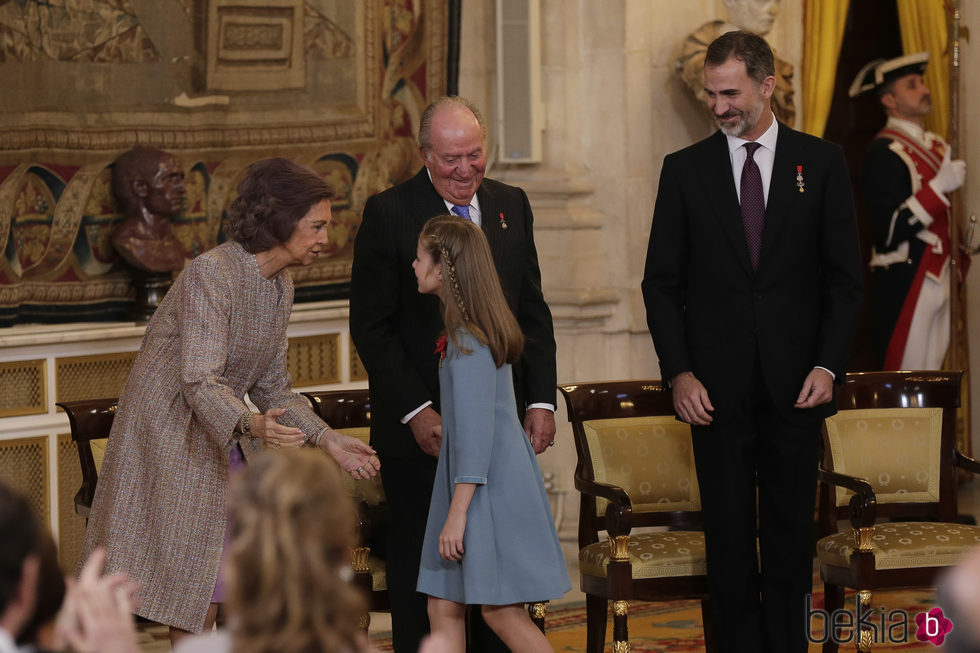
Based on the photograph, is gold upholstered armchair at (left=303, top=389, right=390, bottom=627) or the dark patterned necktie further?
gold upholstered armchair at (left=303, top=389, right=390, bottom=627)

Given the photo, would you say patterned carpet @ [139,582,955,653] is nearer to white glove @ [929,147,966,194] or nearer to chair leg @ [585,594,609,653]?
chair leg @ [585,594,609,653]

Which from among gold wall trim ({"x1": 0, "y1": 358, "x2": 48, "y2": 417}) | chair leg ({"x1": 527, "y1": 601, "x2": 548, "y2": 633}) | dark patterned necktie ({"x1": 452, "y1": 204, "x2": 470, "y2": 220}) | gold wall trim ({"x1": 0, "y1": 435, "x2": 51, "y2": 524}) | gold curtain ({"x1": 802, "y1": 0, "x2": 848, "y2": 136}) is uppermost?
gold curtain ({"x1": 802, "y1": 0, "x2": 848, "y2": 136})

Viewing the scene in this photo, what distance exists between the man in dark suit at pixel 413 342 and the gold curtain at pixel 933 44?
4.59 meters

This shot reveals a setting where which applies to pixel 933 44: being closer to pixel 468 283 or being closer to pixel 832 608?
pixel 832 608

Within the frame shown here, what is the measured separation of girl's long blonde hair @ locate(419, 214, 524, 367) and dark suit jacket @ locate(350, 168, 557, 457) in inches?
13.8

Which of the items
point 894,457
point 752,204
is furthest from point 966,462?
point 752,204

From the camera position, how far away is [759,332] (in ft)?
13.8

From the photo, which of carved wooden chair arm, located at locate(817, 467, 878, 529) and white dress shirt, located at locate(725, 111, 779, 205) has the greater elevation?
white dress shirt, located at locate(725, 111, 779, 205)

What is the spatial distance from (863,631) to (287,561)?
117 inches

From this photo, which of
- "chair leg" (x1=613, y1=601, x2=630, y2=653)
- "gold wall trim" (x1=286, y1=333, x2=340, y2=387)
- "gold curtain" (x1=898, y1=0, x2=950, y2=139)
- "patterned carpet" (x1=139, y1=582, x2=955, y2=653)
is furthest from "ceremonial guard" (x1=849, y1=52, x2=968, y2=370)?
"chair leg" (x1=613, y1=601, x2=630, y2=653)

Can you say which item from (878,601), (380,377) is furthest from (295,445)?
(878,601)

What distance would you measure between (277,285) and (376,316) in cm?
34

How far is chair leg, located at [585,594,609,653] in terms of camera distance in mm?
4527

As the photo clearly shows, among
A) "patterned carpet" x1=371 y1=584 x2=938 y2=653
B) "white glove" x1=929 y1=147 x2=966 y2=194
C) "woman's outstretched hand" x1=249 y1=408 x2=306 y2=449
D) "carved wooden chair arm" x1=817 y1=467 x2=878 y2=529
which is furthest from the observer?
"white glove" x1=929 y1=147 x2=966 y2=194
